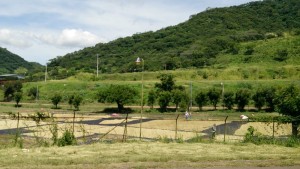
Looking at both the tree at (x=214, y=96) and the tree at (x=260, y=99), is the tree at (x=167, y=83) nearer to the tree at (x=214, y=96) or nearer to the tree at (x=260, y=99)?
the tree at (x=214, y=96)

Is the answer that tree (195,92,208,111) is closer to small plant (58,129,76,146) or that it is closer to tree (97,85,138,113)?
tree (97,85,138,113)

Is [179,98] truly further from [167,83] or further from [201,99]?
[167,83]

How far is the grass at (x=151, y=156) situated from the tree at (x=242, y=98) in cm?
4437

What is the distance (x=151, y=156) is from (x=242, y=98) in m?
48.4

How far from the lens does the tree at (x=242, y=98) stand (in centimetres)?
5816

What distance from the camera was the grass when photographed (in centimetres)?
1103

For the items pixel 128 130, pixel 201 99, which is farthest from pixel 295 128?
pixel 201 99

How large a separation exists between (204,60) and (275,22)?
63.4m

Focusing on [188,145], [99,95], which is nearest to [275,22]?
[99,95]

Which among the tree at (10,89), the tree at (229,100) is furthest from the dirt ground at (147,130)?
the tree at (10,89)

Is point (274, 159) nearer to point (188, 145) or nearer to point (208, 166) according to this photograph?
point (208, 166)

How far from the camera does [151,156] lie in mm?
12125

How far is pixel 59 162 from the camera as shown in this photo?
36.5 feet

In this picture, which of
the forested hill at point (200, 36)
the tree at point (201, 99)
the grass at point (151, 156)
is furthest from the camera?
the forested hill at point (200, 36)
